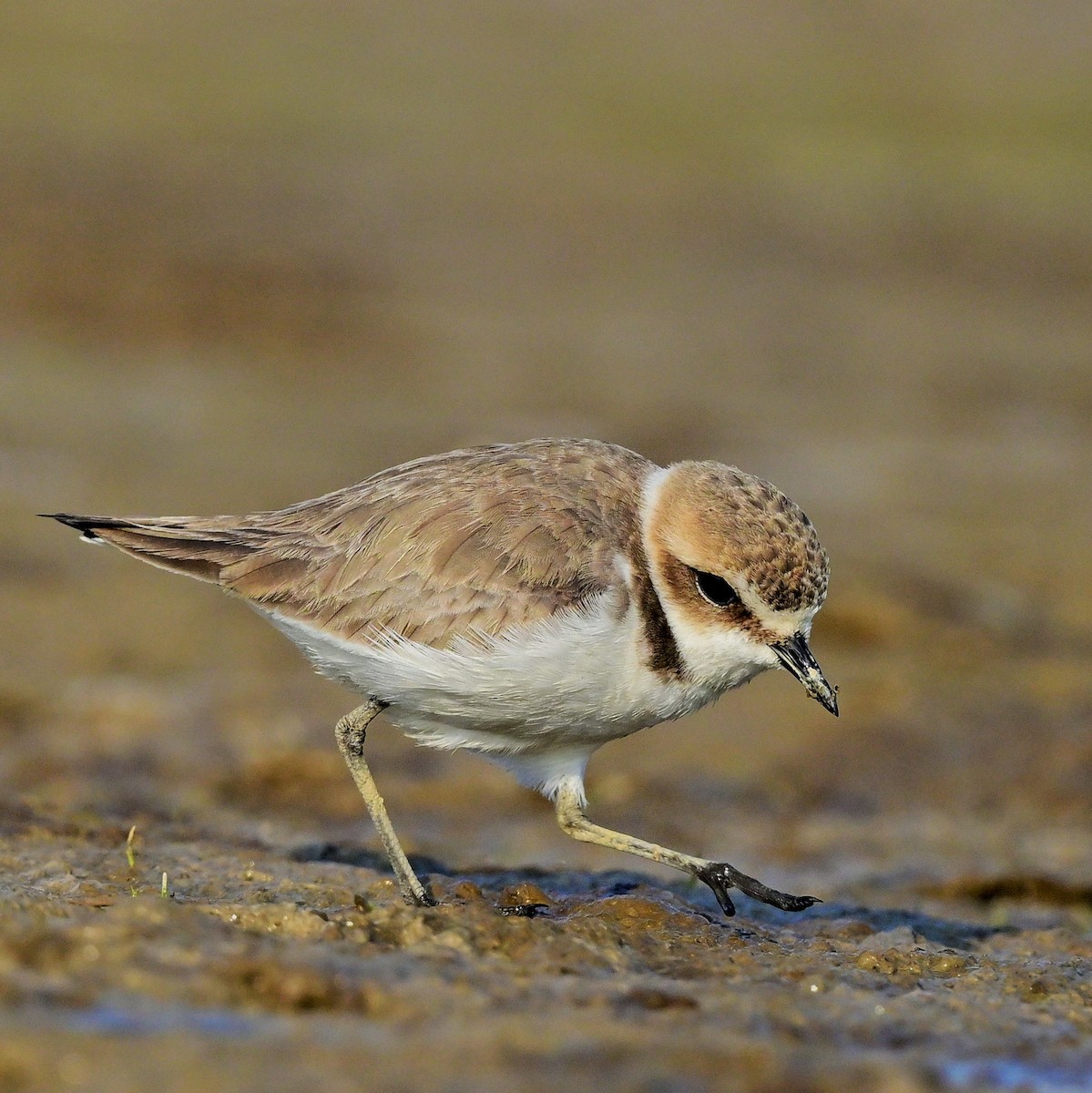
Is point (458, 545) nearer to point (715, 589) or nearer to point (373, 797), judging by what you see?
point (715, 589)

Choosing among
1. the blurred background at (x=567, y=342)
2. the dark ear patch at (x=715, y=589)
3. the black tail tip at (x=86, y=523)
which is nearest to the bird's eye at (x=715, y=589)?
the dark ear patch at (x=715, y=589)

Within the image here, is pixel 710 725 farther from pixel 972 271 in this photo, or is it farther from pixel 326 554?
pixel 972 271

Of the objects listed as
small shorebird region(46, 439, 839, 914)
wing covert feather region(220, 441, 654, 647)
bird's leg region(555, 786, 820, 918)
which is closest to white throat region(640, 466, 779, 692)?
small shorebird region(46, 439, 839, 914)

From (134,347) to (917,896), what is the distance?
11821 millimetres

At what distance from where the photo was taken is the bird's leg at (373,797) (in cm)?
588

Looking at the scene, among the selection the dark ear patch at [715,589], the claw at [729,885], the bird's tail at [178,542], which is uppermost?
the dark ear patch at [715,589]

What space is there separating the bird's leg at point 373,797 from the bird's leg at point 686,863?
67 cm

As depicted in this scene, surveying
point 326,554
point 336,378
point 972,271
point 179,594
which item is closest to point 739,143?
point 972,271

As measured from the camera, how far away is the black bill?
5.79 metres

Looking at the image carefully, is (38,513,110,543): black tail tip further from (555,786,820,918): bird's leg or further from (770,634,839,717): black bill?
(770,634,839,717): black bill

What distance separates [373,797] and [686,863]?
121 centimetres

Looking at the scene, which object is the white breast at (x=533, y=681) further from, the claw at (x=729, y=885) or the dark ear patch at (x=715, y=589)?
the claw at (x=729, y=885)

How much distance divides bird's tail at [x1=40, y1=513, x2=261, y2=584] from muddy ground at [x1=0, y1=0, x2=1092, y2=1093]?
119 centimetres

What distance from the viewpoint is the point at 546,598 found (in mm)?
5648
